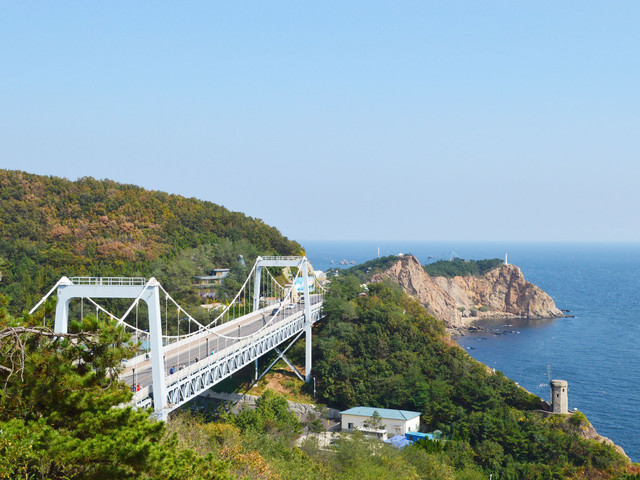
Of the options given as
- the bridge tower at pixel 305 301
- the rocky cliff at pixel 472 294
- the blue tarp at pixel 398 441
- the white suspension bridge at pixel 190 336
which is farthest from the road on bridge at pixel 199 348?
the rocky cliff at pixel 472 294

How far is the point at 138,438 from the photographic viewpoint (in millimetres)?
9336

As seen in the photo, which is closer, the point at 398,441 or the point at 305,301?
the point at 398,441

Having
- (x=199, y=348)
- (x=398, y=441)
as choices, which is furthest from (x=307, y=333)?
(x=398, y=441)

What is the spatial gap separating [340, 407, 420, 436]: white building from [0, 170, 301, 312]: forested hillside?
18698mm

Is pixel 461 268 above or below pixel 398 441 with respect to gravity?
above

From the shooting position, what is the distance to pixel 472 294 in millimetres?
85312

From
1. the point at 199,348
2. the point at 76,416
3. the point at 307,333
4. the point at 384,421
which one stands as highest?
the point at 76,416

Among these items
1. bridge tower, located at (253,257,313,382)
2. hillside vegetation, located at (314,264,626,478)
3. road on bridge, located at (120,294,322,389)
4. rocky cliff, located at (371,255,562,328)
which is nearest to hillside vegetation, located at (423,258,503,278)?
rocky cliff, located at (371,255,562,328)

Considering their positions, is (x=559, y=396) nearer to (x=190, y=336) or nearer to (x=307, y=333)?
(x=307, y=333)

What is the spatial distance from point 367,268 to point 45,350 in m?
78.6

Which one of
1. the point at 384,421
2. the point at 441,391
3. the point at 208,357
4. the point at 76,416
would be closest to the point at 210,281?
the point at 441,391

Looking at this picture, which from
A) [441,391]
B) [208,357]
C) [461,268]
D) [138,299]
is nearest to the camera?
[138,299]

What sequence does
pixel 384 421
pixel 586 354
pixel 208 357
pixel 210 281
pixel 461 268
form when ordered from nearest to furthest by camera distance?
pixel 208 357 → pixel 384 421 → pixel 210 281 → pixel 586 354 → pixel 461 268

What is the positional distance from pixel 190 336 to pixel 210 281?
17907mm
